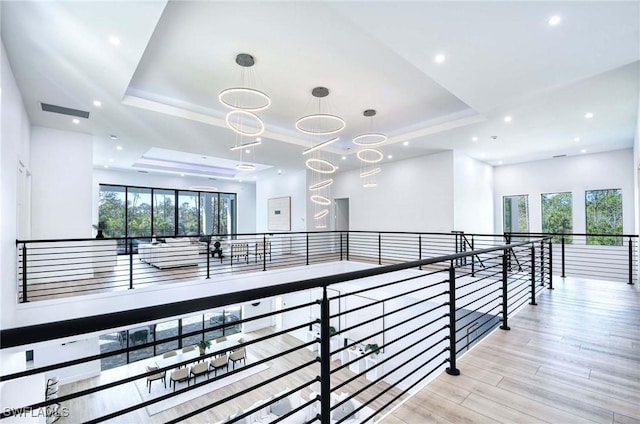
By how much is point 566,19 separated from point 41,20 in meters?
5.53

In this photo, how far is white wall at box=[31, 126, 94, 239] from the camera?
6645mm

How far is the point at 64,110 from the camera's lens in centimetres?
580

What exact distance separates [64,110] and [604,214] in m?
13.6

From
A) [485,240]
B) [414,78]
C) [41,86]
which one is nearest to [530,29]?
[414,78]

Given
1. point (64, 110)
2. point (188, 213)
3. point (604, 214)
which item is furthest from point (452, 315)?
point (188, 213)

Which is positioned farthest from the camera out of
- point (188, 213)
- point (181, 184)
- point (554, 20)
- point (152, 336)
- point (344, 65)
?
point (188, 213)

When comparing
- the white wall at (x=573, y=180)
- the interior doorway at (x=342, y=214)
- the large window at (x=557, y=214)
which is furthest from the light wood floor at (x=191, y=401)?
the white wall at (x=573, y=180)

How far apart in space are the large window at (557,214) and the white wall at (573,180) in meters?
0.14

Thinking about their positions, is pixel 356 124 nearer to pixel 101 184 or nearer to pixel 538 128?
pixel 538 128

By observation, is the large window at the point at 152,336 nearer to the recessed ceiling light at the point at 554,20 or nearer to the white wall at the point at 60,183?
the white wall at the point at 60,183

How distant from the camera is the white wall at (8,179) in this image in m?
3.92

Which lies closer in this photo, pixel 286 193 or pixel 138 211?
pixel 138 211

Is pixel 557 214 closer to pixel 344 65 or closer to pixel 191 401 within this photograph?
pixel 344 65

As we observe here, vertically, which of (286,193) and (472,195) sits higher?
(286,193)
